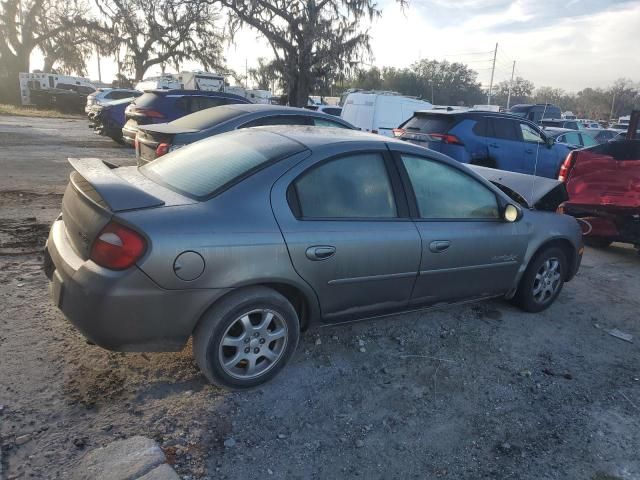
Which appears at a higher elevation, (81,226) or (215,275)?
(81,226)

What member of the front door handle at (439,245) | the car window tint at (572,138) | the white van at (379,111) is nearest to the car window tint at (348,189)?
the front door handle at (439,245)

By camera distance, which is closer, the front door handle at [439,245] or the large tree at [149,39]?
the front door handle at [439,245]

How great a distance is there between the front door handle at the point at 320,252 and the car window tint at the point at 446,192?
2.76 ft

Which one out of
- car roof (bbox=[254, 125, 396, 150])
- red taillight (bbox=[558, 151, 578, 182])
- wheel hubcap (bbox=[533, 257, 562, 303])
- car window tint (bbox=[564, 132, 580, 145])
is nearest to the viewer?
car roof (bbox=[254, 125, 396, 150])

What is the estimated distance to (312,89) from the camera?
906 inches

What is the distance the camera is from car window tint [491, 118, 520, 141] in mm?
9367

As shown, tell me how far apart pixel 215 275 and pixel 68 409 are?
109cm

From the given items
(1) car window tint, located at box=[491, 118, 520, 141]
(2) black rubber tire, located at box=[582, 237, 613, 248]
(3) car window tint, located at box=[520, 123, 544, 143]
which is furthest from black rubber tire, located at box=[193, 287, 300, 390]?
(3) car window tint, located at box=[520, 123, 544, 143]

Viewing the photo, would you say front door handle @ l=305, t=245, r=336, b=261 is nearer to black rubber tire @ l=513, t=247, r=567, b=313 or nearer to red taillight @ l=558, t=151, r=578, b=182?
black rubber tire @ l=513, t=247, r=567, b=313

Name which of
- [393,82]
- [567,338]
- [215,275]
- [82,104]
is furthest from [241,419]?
[393,82]

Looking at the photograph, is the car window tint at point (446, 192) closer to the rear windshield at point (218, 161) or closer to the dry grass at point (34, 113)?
the rear windshield at point (218, 161)

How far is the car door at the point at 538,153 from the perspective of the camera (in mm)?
9703

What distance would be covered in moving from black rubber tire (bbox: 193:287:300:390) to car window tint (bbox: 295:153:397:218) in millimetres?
565

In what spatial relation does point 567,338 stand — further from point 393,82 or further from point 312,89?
point 393,82
